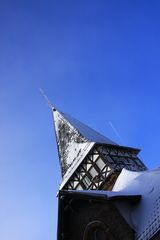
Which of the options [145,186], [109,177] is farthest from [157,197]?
[109,177]

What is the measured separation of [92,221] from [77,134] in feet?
38.8

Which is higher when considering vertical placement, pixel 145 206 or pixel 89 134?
pixel 89 134

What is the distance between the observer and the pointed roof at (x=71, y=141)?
77.4 feet

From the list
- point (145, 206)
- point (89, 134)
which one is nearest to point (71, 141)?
point (89, 134)

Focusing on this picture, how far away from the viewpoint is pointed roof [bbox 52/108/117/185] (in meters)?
23.6

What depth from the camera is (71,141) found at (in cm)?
2628

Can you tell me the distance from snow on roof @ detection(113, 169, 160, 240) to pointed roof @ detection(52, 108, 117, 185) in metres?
7.78

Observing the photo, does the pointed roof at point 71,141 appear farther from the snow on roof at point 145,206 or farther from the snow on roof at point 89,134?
the snow on roof at point 145,206

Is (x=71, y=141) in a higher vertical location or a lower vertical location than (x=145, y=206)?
higher

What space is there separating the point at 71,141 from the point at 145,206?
13059 millimetres

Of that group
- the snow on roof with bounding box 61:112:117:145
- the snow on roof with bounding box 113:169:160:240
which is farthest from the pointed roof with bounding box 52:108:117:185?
the snow on roof with bounding box 113:169:160:240

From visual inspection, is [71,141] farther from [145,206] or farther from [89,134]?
[145,206]

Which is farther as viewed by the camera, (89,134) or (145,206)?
(89,134)

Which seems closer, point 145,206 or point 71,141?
point 145,206
